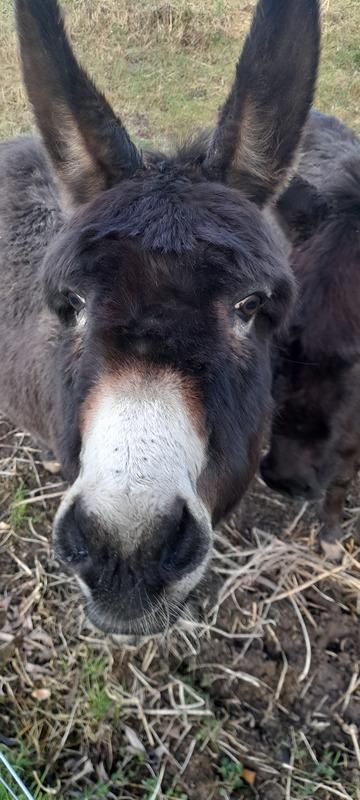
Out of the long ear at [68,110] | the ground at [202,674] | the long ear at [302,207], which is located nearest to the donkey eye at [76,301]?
the long ear at [68,110]

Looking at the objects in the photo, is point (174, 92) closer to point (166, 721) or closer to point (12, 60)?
point (12, 60)

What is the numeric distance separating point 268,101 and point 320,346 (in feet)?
3.52

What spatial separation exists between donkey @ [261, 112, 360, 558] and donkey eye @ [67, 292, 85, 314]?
3.51ft

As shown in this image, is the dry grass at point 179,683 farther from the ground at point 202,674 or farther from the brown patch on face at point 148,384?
the brown patch on face at point 148,384

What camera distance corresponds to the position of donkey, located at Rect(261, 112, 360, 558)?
2615 mm

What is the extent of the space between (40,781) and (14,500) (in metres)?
1.76

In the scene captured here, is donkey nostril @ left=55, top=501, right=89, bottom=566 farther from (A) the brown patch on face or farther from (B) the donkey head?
(B) the donkey head

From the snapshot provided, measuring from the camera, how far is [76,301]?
81.0 inches

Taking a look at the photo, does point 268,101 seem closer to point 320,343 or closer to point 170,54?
point 320,343

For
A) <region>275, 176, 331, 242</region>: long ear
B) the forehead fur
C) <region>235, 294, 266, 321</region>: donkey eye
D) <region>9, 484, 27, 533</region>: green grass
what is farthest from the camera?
<region>9, 484, 27, 533</region>: green grass

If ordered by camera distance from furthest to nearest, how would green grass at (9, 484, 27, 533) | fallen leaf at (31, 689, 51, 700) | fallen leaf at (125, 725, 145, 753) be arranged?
green grass at (9, 484, 27, 533) → fallen leaf at (31, 689, 51, 700) → fallen leaf at (125, 725, 145, 753)

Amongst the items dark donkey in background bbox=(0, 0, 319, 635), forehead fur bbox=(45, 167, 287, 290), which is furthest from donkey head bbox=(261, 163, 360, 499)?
forehead fur bbox=(45, 167, 287, 290)

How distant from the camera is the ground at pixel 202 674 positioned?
2941 millimetres

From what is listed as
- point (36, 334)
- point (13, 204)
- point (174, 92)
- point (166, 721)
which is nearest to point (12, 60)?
point (174, 92)
